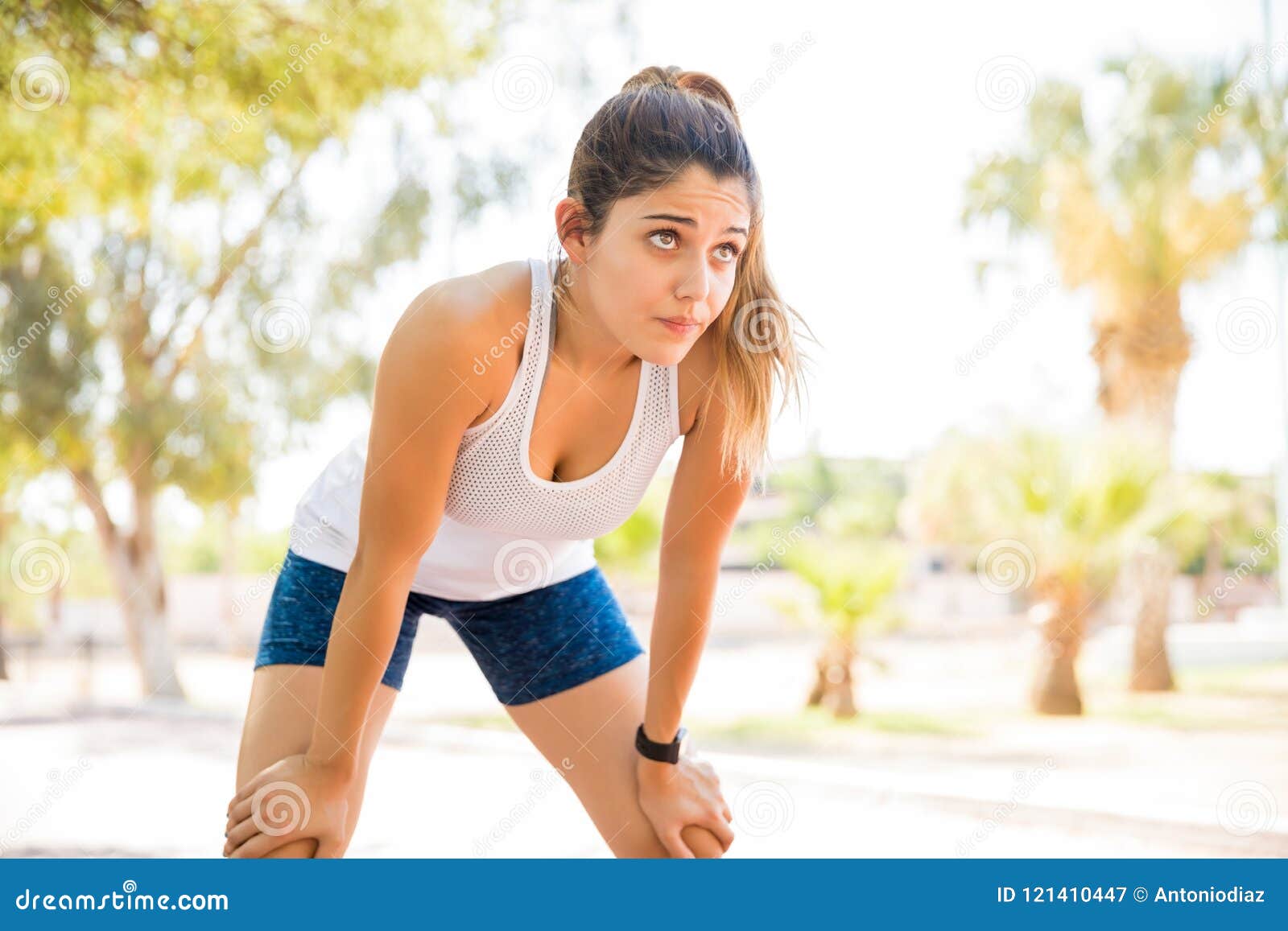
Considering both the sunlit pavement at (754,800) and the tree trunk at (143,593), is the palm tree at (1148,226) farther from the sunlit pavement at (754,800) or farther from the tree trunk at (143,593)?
the tree trunk at (143,593)

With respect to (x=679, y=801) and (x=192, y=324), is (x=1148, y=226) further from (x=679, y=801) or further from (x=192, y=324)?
(x=679, y=801)

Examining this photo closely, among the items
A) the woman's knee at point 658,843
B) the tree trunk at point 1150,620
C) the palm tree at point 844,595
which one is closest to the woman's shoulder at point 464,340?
the woman's knee at point 658,843

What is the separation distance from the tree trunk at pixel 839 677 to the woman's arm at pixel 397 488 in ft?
27.1

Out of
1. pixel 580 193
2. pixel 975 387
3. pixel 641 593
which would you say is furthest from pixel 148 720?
pixel 641 593

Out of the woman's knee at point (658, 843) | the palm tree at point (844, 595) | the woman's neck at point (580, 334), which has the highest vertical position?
the woman's neck at point (580, 334)

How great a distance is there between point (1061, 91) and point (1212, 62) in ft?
4.52

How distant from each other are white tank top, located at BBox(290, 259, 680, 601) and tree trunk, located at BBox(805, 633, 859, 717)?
793 cm

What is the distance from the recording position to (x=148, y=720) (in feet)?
34.4

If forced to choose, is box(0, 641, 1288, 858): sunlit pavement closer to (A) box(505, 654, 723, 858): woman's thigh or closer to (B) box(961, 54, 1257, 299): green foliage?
(A) box(505, 654, 723, 858): woman's thigh

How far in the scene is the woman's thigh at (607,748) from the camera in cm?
180

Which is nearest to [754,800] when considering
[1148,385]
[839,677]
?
[839,677]
